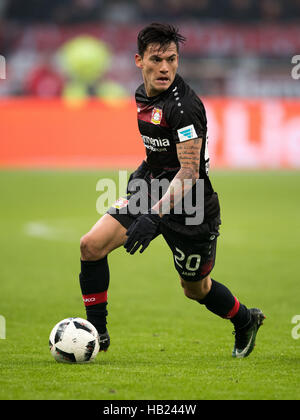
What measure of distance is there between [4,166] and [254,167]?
678 cm

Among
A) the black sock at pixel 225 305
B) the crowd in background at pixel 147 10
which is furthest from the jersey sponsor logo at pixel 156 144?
the crowd in background at pixel 147 10

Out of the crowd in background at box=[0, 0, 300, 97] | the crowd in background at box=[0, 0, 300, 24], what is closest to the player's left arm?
the crowd in background at box=[0, 0, 300, 97]

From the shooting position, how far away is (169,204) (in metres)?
4.86

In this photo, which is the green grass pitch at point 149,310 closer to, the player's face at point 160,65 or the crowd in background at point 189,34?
the player's face at point 160,65

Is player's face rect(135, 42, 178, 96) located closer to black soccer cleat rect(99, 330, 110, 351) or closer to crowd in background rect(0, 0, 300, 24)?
black soccer cleat rect(99, 330, 110, 351)

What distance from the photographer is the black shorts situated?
527cm

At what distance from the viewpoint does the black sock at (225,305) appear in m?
5.49

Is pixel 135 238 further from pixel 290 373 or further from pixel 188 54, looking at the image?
pixel 188 54

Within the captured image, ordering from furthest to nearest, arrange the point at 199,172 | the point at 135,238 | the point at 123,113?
the point at 123,113
the point at 199,172
the point at 135,238

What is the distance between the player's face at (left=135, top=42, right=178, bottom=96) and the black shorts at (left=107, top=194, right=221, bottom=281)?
2.87ft

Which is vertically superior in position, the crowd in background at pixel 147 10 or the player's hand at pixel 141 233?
the crowd in background at pixel 147 10

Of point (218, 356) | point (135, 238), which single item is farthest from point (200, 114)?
point (218, 356)

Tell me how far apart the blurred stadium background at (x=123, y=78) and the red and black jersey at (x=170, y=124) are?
50.9 feet

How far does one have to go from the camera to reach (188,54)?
3009 centimetres
